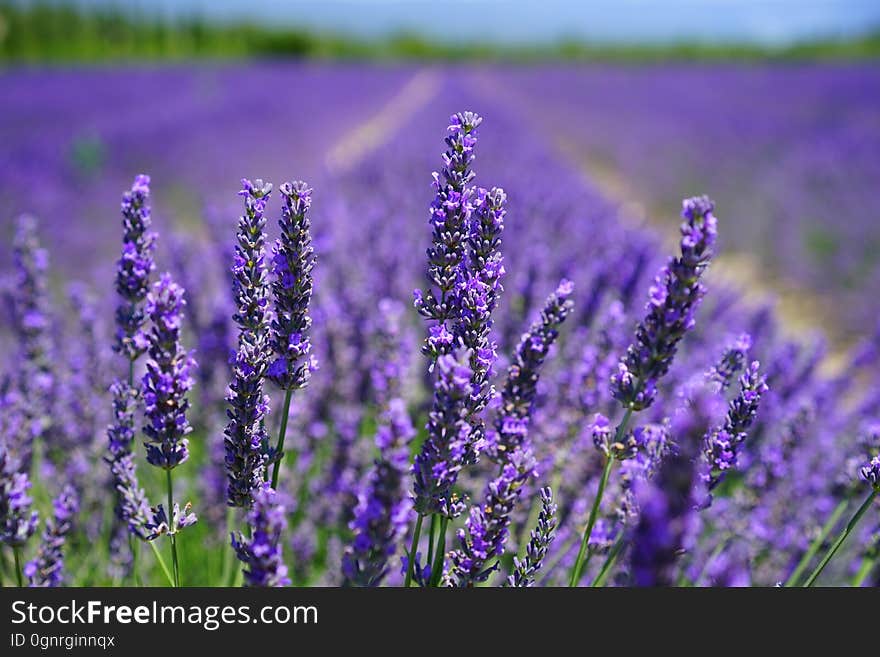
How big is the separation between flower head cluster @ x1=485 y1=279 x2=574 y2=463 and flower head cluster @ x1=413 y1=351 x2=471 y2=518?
9 cm

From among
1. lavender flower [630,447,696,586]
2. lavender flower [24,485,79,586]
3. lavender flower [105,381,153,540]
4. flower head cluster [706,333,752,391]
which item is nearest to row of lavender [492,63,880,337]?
flower head cluster [706,333,752,391]

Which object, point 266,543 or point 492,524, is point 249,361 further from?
point 492,524

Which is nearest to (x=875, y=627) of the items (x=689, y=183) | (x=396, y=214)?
(x=396, y=214)

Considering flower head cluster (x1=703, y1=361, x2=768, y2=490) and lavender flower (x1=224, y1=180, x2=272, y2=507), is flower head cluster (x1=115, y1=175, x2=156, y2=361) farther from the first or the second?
flower head cluster (x1=703, y1=361, x2=768, y2=490)

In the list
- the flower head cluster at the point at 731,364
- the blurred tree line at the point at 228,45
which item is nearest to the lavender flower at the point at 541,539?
the flower head cluster at the point at 731,364

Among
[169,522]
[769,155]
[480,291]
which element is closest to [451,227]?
[480,291]

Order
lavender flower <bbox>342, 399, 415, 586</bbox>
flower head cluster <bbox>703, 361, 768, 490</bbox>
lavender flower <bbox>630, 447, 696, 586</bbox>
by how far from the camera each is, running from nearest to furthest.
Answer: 1. lavender flower <bbox>630, 447, 696, 586</bbox>
2. lavender flower <bbox>342, 399, 415, 586</bbox>
3. flower head cluster <bbox>703, 361, 768, 490</bbox>

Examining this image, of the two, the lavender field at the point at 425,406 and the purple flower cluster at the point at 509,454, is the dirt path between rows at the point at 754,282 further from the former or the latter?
the purple flower cluster at the point at 509,454

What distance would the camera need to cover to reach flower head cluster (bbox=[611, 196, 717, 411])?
106 cm

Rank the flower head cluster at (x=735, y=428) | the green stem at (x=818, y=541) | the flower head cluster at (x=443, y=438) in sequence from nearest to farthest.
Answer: the flower head cluster at (x=443, y=438)
the flower head cluster at (x=735, y=428)
the green stem at (x=818, y=541)

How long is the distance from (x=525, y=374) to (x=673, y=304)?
0.30 meters

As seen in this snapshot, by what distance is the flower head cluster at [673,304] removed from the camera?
41.6 inches

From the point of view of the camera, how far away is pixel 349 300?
3.06m

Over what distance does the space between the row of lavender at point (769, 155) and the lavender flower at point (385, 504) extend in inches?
271
